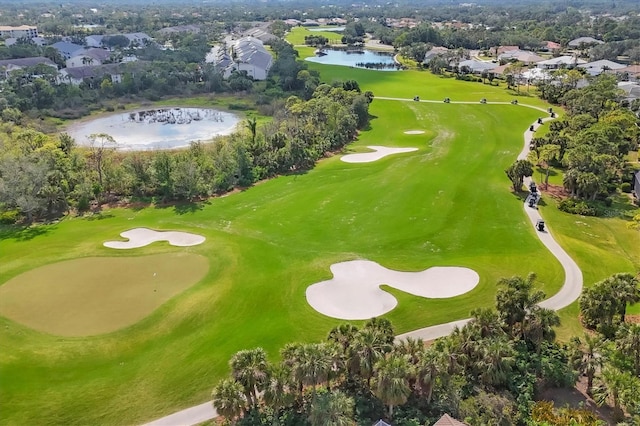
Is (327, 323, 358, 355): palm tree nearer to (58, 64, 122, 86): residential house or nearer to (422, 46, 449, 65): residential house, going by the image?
(58, 64, 122, 86): residential house

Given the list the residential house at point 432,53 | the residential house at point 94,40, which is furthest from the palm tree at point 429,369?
the residential house at point 94,40

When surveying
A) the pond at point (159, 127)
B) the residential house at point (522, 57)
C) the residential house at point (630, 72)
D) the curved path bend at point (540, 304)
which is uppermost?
the residential house at point (522, 57)

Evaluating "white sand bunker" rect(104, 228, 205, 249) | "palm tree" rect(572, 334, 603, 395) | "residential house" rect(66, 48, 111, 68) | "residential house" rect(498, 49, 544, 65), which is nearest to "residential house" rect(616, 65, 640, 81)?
"residential house" rect(498, 49, 544, 65)

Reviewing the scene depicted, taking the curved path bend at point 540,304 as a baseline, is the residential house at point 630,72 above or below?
above

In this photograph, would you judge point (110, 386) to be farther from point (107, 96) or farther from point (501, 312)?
point (107, 96)

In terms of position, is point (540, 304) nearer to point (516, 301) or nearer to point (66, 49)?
point (516, 301)

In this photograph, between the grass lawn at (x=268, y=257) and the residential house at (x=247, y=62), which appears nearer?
the grass lawn at (x=268, y=257)

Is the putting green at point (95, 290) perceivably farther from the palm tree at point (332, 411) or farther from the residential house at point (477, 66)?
the residential house at point (477, 66)
